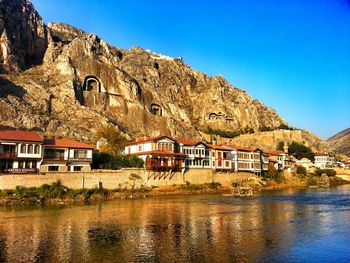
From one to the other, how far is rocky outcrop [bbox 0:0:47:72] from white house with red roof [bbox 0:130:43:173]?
239 feet

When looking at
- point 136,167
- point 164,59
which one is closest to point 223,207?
point 136,167

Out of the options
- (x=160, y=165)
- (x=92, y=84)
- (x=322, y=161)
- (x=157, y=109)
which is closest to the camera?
(x=160, y=165)

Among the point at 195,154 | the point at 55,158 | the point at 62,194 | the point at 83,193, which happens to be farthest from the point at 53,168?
the point at 195,154

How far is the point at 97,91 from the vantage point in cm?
13338

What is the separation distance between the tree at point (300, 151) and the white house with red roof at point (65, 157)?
342ft

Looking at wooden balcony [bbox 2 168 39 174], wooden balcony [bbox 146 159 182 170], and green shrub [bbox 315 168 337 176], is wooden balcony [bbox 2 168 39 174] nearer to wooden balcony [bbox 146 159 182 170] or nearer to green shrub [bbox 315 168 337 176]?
wooden balcony [bbox 146 159 182 170]

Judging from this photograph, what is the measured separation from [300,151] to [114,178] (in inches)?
4060

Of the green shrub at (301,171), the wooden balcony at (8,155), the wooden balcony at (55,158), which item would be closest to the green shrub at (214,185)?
the wooden balcony at (55,158)

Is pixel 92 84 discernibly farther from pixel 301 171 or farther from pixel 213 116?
pixel 301 171

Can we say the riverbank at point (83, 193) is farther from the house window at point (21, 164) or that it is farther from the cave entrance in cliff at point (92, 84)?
the cave entrance in cliff at point (92, 84)

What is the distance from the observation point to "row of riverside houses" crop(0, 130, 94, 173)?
185 feet

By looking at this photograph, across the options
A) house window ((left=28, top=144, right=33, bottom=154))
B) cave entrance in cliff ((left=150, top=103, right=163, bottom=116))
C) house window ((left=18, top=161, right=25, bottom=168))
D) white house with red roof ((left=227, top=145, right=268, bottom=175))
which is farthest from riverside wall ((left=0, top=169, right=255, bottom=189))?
cave entrance in cliff ((left=150, top=103, right=163, bottom=116))

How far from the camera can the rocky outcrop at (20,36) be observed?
126 meters

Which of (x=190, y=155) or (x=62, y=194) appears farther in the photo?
(x=190, y=155)
